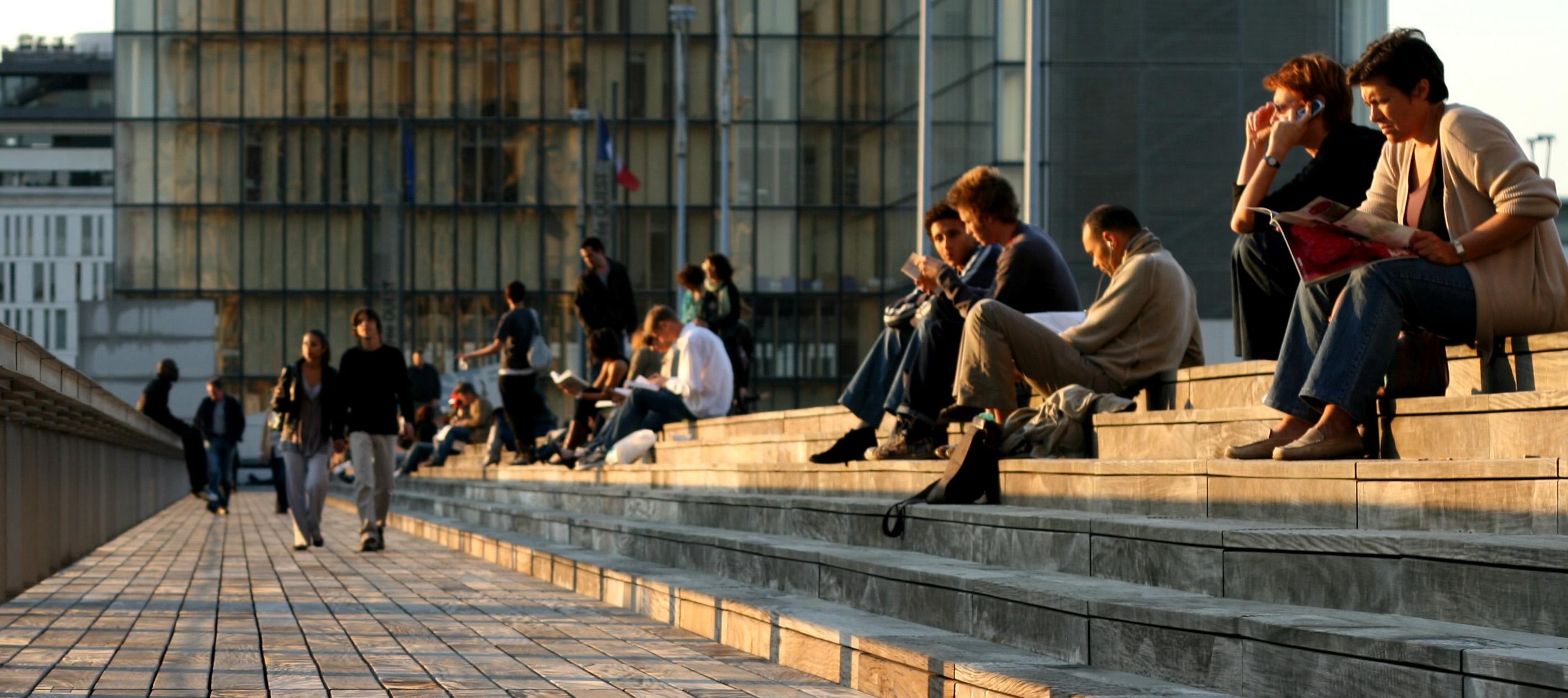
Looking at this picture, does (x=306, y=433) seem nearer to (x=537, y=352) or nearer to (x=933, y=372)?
(x=537, y=352)

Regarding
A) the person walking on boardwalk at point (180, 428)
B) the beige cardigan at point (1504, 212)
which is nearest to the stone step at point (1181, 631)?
the beige cardigan at point (1504, 212)

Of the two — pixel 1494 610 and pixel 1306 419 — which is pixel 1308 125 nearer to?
pixel 1306 419

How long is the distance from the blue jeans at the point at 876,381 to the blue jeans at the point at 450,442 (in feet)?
57.0

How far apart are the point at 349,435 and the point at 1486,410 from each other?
427 inches

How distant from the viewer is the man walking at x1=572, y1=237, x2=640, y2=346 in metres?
17.4

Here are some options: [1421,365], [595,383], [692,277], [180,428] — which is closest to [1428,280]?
[1421,365]

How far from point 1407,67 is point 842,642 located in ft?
7.87

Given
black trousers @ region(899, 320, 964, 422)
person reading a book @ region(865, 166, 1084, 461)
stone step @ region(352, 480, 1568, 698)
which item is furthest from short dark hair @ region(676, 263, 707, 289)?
stone step @ region(352, 480, 1568, 698)

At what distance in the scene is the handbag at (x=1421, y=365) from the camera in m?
5.93

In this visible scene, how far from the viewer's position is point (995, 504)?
7641 millimetres

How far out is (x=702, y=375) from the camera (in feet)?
49.9

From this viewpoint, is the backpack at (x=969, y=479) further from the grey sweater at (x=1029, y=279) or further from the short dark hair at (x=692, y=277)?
the short dark hair at (x=692, y=277)

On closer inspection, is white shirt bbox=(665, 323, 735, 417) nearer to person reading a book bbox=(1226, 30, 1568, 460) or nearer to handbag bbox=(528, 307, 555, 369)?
handbag bbox=(528, 307, 555, 369)

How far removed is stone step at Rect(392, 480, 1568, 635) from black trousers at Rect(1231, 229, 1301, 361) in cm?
101
